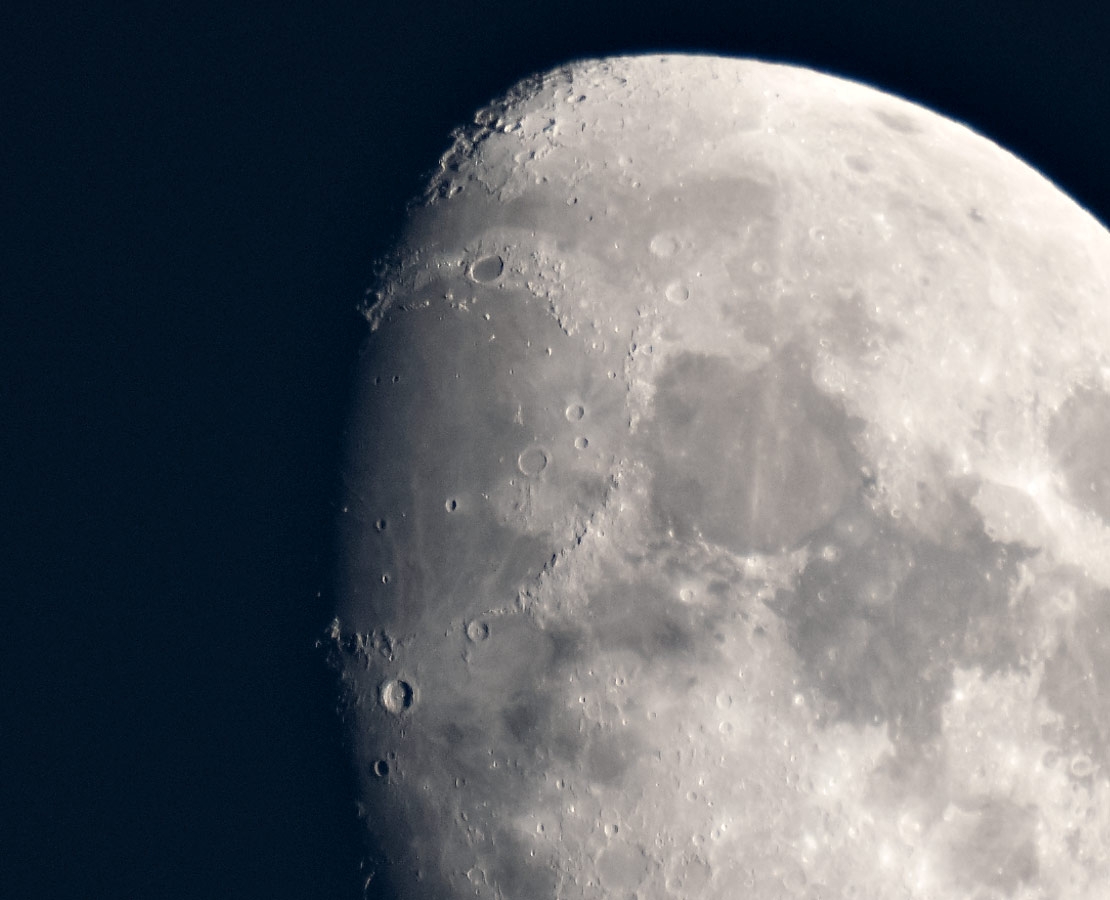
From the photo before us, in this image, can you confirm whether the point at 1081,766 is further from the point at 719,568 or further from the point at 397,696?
the point at 397,696

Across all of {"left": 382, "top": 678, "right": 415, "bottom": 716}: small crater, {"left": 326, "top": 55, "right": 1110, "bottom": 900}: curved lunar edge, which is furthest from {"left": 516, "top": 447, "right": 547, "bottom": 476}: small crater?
{"left": 382, "top": 678, "right": 415, "bottom": 716}: small crater

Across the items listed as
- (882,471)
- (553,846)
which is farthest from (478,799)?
(882,471)

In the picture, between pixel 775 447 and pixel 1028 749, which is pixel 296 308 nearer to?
pixel 775 447

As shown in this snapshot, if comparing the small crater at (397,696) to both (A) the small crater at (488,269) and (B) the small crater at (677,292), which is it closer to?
(A) the small crater at (488,269)

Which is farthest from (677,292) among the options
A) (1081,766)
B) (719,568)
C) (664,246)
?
(1081,766)

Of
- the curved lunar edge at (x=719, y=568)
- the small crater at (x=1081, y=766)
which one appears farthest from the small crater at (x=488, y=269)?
the small crater at (x=1081, y=766)

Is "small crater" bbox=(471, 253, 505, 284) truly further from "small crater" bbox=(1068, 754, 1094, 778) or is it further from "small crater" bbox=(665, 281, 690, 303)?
"small crater" bbox=(1068, 754, 1094, 778)
